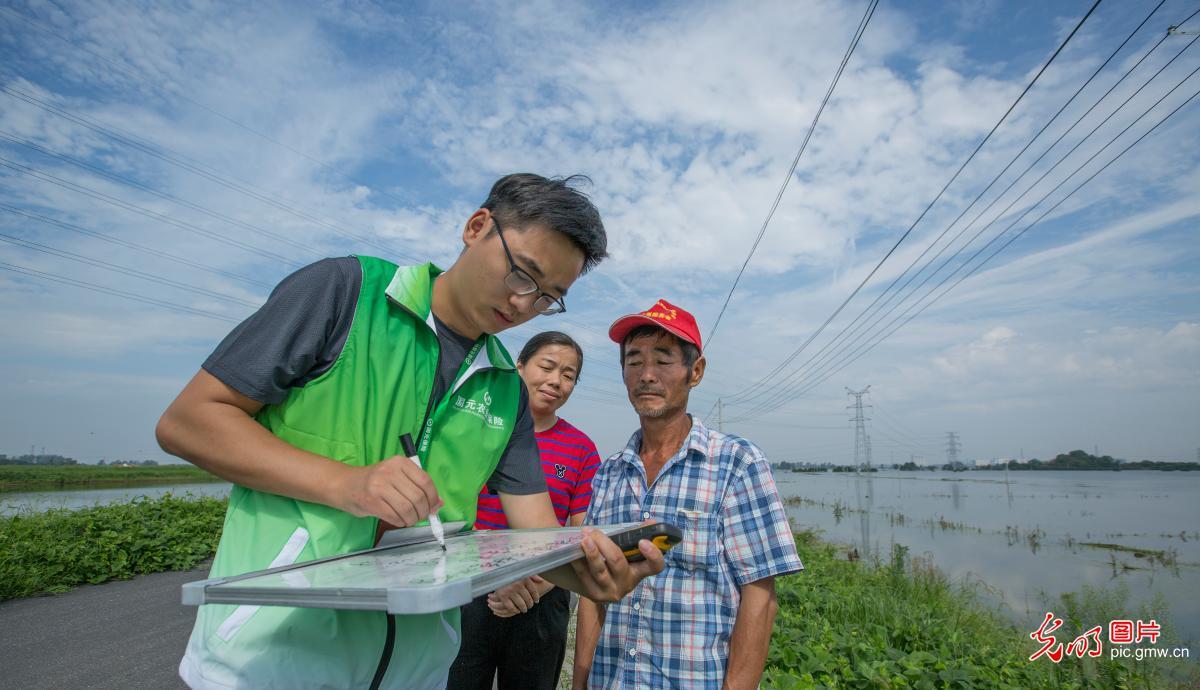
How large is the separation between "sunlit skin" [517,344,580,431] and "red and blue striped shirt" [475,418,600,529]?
0.34 feet

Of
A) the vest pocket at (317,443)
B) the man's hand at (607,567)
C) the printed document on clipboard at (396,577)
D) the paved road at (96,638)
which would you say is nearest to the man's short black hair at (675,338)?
the man's hand at (607,567)

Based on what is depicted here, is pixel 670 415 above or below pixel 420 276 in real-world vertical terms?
Answer: below

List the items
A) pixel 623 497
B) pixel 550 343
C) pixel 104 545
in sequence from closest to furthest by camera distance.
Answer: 1. pixel 623 497
2. pixel 550 343
3. pixel 104 545

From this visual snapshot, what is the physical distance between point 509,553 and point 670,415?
1723 millimetres

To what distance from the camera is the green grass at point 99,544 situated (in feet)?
23.4

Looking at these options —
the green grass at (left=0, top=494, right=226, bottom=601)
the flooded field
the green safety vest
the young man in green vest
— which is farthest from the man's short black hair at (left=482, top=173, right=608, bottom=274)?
the flooded field

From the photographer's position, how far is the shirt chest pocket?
95.0 inches

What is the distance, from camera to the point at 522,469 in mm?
1964

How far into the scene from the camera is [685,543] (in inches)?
96.4

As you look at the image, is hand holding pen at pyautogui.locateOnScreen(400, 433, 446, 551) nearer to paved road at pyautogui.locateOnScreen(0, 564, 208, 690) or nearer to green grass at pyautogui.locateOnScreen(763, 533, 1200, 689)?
green grass at pyautogui.locateOnScreen(763, 533, 1200, 689)

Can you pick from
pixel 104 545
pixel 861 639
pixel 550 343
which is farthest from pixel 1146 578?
pixel 104 545

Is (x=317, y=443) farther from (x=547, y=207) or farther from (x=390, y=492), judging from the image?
(x=547, y=207)

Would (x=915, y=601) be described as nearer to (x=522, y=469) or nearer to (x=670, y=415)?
(x=670, y=415)

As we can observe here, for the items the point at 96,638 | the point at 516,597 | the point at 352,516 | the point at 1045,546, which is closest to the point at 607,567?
the point at 352,516
